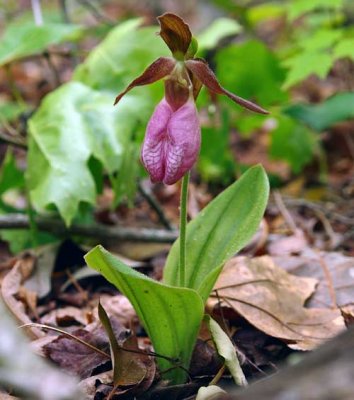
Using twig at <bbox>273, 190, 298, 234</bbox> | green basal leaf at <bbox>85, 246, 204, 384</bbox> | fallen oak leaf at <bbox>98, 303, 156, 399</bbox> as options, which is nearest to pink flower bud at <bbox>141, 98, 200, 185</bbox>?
green basal leaf at <bbox>85, 246, 204, 384</bbox>

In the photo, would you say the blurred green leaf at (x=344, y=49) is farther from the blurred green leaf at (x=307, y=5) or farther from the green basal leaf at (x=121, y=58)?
the green basal leaf at (x=121, y=58)

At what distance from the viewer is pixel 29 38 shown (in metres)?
2.16

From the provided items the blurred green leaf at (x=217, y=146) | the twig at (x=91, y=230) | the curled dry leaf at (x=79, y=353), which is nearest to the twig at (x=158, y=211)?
the twig at (x=91, y=230)

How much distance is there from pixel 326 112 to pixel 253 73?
37cm

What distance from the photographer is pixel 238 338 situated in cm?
149

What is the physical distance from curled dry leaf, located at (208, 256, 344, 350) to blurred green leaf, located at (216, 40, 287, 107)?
113cm

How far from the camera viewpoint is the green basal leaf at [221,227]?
4.37ft

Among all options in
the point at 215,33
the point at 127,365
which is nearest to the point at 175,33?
the point at 127,365

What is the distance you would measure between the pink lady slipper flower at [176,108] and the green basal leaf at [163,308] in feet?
0.59

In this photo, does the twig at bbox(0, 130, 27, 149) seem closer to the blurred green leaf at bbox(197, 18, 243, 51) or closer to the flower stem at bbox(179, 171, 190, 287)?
the blurred green leaf at bbox(197, 18, 243, 51)

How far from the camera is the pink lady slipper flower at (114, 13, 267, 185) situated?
3.73 ft

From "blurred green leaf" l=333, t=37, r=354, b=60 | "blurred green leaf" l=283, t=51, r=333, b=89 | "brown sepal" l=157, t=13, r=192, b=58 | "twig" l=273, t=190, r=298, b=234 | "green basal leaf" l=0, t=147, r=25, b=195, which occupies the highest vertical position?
"brown sepal" l=157, t=13, r=192, b=58

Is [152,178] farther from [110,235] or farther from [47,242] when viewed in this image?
[47,242]

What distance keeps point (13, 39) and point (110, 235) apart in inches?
29.9
